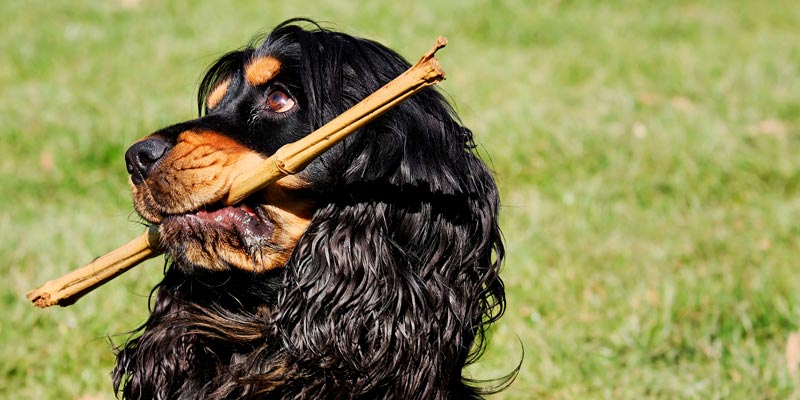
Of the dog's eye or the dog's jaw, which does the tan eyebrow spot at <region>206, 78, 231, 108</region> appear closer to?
the dog's eye

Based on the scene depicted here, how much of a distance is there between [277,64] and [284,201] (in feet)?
1.45

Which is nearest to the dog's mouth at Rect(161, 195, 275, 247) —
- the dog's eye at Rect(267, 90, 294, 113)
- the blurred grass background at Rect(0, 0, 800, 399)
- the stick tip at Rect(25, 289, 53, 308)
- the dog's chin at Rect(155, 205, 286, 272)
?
the dog's chin at Rect(155, 205, 286, 272)

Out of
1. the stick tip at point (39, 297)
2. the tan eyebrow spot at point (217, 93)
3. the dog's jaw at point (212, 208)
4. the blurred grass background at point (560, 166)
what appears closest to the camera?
the dog's jaw at point (212, 208)

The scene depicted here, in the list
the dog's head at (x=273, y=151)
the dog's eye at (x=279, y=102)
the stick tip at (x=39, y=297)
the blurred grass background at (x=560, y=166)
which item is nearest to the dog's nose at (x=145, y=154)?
the dog's head at (x=273, y=151)

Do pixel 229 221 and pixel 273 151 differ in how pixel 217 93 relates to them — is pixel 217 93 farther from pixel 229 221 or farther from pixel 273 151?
pixel 229 221

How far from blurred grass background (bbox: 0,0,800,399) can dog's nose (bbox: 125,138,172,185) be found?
1.52 m

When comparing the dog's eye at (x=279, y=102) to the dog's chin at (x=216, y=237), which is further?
the dog's eye at (x=279, y=102)

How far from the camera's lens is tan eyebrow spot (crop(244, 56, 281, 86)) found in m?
2.79

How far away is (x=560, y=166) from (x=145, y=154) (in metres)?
3.75

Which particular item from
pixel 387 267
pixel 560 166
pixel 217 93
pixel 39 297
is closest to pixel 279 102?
pixel 217 93

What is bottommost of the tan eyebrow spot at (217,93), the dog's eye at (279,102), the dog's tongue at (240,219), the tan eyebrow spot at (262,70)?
the dog's tongue at (240,219)

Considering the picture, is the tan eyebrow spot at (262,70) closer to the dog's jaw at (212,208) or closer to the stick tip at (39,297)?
the dog's jaw at (212,208)

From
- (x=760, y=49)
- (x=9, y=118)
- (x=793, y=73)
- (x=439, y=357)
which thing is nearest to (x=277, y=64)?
(x=439, y=357)

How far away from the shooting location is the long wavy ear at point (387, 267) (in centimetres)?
264
